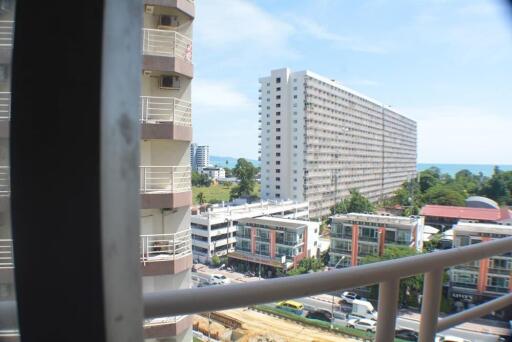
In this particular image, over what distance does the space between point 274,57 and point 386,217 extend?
1.45 metres

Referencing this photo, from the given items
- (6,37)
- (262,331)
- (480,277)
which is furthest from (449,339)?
(6,37)

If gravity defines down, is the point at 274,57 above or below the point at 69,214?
above

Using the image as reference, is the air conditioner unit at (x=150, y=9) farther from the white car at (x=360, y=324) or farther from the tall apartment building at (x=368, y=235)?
the white car at (x=360, y=324)

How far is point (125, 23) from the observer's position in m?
0.35

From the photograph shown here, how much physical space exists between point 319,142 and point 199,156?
1.72 meters

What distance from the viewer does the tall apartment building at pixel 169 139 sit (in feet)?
7.26

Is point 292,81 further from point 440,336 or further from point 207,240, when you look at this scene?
point 440,336

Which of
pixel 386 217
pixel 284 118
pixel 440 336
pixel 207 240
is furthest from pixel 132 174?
pixel 284 118

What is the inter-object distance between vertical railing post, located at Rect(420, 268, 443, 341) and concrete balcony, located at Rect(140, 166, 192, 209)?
1633mm

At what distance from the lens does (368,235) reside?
2.10 metres

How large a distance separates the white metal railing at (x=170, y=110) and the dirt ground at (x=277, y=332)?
137cm

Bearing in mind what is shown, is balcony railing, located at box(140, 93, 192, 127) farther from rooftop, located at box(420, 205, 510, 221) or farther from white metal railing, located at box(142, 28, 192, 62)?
rooftop, located at box(420, 205, 510, 221)

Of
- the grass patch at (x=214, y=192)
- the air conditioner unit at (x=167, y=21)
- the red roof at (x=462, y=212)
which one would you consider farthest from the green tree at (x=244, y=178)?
the red roof at (x=462, y=212)

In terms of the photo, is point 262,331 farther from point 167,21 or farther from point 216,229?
point 167,21
